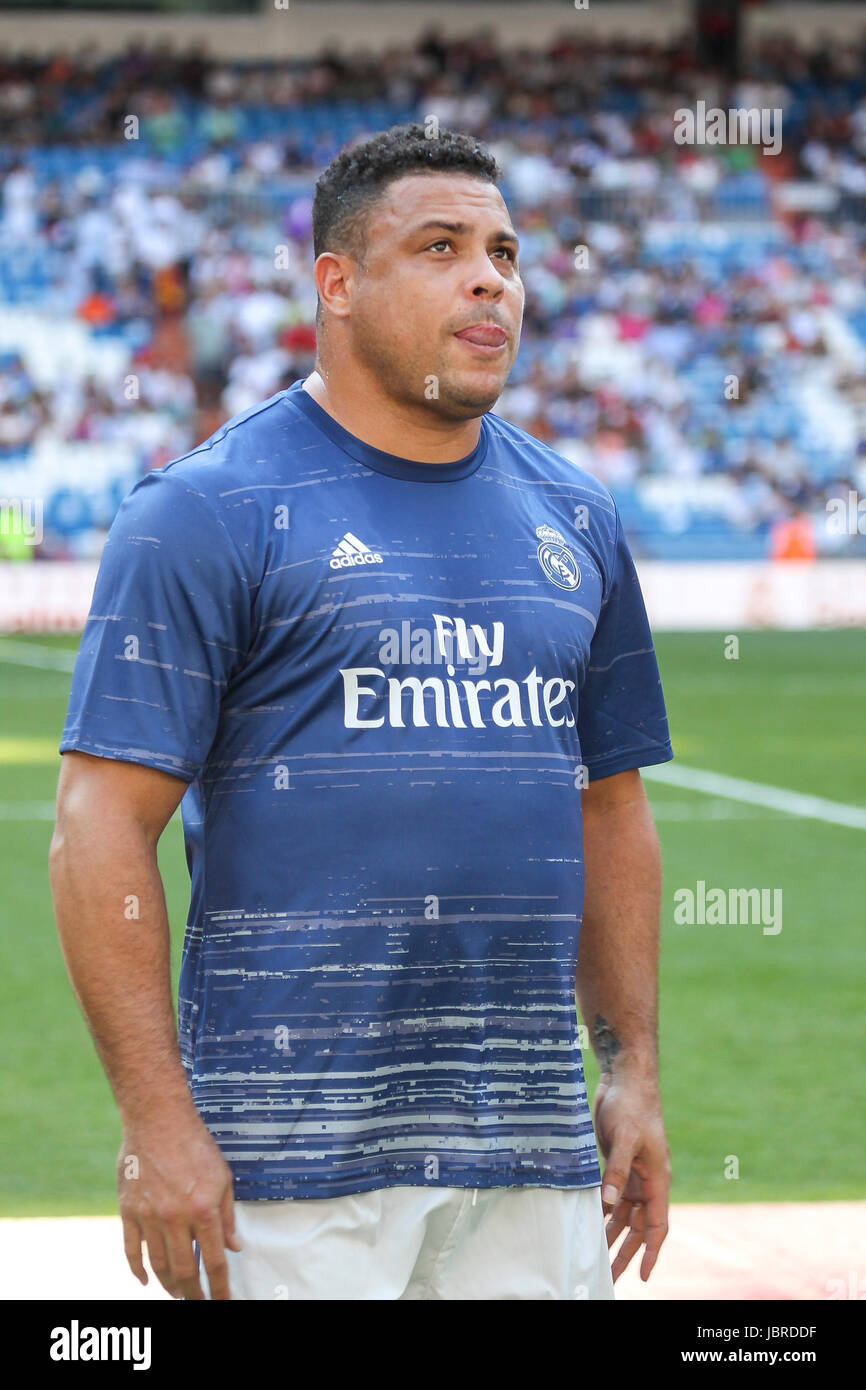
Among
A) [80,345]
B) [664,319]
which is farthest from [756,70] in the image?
[80,345]

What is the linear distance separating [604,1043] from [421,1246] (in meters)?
0.54

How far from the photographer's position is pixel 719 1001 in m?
7.90

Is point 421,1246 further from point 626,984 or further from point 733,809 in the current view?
point 733,809

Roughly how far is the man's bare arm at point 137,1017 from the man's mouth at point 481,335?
729mm

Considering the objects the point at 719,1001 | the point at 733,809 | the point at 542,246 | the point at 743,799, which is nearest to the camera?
the point at 719,1001

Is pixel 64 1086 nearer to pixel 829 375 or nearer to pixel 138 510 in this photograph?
pixel 138 510

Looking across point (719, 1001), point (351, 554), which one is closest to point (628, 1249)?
point (351, 554)

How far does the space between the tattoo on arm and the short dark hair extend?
1.21 metres

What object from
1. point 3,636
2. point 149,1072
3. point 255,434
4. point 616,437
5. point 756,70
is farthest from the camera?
point 756,70

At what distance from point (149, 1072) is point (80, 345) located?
26.8 meters

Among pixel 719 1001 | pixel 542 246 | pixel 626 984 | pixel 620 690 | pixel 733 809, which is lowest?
pixel 719 1001

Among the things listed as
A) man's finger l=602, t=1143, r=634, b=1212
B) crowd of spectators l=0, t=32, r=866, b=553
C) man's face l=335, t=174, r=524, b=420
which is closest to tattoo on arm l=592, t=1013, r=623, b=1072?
man's finger l=602, t=1143, r=634, b=1212

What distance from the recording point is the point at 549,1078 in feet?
8.70

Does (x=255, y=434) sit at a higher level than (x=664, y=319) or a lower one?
lower
